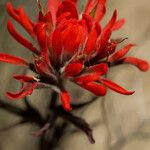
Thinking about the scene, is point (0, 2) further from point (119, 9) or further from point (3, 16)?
point (119, 9)

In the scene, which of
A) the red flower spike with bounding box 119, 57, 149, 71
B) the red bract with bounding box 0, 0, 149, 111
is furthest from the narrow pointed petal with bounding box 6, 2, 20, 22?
the red flower spike with bounding box 119, 57, 149, 71

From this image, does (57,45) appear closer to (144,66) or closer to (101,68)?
(101,68)

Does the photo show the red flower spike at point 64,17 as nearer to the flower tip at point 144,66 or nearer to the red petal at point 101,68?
the red petal at point 101,68

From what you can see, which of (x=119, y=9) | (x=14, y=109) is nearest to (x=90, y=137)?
(x=14, y=109)

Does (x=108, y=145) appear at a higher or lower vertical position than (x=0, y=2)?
lower

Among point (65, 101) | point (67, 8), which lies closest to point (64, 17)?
point (67, 8)

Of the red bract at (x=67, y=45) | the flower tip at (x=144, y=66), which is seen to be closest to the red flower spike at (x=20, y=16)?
the red bract at (x=67, y=45)
